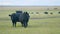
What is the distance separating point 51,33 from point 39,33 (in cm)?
76

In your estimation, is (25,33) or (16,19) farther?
(16,19)

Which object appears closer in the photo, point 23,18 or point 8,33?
point 8,33

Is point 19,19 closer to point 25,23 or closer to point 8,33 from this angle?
point 25,23

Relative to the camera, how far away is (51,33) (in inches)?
677

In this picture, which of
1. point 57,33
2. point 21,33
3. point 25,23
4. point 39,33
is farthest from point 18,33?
point 25,23

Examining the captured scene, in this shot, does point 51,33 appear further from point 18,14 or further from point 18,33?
point 18,14

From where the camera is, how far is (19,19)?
22281mm

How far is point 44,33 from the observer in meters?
17.0

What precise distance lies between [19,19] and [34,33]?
5.47m

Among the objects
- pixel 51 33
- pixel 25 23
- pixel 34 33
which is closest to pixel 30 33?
pixel 34 33

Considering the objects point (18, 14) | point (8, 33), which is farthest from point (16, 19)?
point (8, 33)

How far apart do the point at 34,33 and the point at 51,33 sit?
1070 millimetres

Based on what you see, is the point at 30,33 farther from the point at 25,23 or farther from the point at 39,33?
the point at 25,23

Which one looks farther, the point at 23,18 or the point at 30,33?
the point at 23,18
